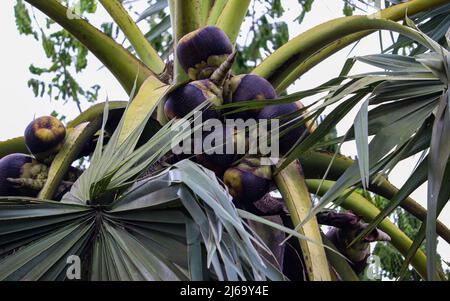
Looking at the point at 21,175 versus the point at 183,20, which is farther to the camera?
the point at 183,20

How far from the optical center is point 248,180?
2697 mm

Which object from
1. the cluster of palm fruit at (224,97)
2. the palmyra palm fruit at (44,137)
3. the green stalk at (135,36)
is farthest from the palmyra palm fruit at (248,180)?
the green stalk at (135,36)

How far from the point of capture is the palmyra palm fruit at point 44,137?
2.92 m

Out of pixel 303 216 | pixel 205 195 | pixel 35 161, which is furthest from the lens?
pixel 35 161

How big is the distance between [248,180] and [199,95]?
349 millimetres

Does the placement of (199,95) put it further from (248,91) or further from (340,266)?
(340,266)

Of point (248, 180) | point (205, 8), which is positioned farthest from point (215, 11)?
point (248, 180)

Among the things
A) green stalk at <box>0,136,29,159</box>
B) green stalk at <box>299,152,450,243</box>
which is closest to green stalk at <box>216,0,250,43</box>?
green stalk at <box>299,152,450,243</box>

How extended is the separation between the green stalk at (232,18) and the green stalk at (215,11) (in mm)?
29

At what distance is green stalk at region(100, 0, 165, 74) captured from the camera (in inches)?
132

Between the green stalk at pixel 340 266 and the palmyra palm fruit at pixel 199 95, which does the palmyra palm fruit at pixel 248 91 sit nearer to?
the palmyra palm fruit at pixel 199 95

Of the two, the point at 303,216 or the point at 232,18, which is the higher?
the point at 232,18

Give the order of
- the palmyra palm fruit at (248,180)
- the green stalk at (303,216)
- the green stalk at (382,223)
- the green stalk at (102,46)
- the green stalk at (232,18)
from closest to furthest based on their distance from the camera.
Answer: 1. the green stalk at (303,216)
2. the palmyra palm fruit at (248,180)
3. the green stalk at (102,46)
4. the green stalk at (382,223)
5. the green stalk at (232,18)
